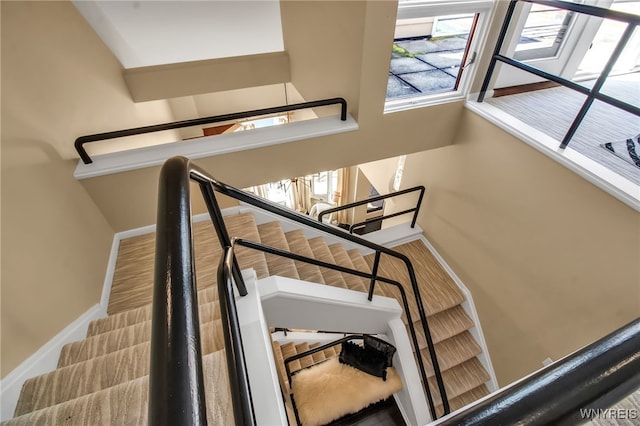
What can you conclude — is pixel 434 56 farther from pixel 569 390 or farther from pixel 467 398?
pixel 467 398

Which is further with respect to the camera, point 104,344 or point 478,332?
point 478,332

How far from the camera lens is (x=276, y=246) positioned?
8.68ft

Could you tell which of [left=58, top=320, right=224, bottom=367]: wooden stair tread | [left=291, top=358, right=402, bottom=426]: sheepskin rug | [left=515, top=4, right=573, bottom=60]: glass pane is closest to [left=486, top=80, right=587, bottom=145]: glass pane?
[left=515, top=4, right=573, bottom=60]: glass pane

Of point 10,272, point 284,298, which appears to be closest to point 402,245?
point 284,298

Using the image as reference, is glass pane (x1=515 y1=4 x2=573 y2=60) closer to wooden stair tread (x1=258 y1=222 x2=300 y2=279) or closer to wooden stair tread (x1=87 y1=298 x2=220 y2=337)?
wooden stair tread (x1=258 y1=222 x2=300 y2=279)

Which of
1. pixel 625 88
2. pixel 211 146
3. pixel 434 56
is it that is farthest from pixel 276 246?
pixel 625 88

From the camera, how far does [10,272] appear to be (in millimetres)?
1318

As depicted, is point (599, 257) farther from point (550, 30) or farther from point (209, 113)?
point (209, 113)

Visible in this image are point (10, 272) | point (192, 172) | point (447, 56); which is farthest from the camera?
point (447, 56)

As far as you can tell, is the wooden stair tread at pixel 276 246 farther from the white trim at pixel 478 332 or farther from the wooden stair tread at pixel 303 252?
the white trim at pixel 478 332

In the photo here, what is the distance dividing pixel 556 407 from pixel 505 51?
2.75 meters

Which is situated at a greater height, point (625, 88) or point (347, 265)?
point (625, 88)

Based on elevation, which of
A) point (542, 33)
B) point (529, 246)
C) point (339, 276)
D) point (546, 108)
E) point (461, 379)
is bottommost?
point (461, 379)

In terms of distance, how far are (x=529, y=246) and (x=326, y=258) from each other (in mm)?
1621
